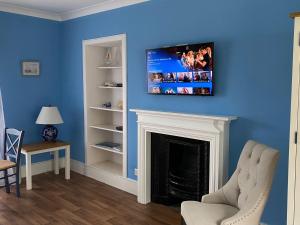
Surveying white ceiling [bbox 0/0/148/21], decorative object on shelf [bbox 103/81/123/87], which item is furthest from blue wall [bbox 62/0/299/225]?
decorative object on shelf [bbox 103/81/123/87]

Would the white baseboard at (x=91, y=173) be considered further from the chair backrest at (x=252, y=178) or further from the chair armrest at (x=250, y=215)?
the chair armrest at (x=250, y=215)

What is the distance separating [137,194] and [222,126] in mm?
1580

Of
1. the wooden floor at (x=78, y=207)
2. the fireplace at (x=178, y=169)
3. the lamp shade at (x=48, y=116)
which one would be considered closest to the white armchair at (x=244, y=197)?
the fireplace at (x=178, y=169)

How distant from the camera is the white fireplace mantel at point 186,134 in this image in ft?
9.62

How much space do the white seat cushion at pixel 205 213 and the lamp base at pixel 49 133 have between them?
277 centimetres

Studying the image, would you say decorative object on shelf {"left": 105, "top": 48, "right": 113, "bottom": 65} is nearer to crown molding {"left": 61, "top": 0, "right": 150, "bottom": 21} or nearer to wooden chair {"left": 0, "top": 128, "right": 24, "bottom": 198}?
crown molding {"left": 61, "top": 0, "right": 150, "bottom": 21}

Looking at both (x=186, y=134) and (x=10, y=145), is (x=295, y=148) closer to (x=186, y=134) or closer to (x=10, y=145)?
(x=186, y=134)

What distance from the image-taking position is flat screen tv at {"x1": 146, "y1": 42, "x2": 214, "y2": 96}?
3037 millimetres

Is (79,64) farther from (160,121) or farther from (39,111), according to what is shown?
(160,121)

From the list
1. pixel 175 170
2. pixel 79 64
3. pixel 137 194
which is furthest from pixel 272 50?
pixel 79 64

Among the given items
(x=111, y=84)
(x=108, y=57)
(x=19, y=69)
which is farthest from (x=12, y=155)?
(x=108, y=57)

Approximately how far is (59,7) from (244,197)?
3.62m

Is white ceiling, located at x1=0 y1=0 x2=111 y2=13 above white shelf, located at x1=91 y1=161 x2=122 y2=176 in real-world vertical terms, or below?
above

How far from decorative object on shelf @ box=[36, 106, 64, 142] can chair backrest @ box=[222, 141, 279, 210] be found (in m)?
2.85
